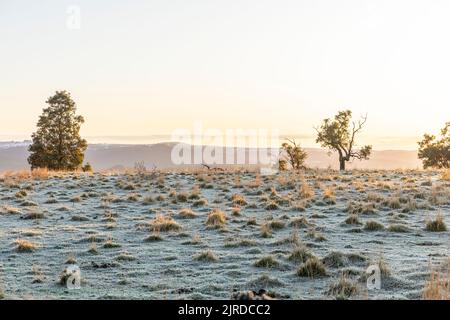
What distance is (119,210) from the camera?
1777 centimetres

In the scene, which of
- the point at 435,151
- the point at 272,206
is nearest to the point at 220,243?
the point at 272,206

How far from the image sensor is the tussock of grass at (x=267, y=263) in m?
9.66

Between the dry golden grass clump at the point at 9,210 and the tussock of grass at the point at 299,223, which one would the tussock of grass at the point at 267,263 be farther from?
the dry golden grass clump at the point at 9,210

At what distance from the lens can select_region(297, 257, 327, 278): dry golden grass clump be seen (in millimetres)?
8922

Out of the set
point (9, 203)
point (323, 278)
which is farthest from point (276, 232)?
point (9, 203)

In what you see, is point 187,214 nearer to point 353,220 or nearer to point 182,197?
point 182,197

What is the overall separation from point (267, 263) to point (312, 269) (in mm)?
1005

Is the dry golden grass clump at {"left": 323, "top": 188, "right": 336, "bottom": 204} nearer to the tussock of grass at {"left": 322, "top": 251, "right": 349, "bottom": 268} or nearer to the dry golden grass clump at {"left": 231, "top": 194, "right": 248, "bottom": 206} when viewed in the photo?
the dry golden grass clump at {"left": 231, "top": 194, "right": 248, "bottom": 206}

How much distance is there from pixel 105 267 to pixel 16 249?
111 inches

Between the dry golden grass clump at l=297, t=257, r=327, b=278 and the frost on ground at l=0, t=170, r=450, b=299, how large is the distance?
0.7 inches

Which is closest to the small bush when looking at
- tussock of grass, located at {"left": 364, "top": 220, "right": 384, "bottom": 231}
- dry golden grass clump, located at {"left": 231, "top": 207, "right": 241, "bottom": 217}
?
dry golden grass clump, located at {"left": 231, "top": 207, "right": 241, "bottom": 217}

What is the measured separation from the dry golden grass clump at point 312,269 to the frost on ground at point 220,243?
2 centimetres

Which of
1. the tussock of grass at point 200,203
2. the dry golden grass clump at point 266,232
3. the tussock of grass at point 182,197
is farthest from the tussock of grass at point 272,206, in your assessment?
the dry golden grass clump at point 266,232
